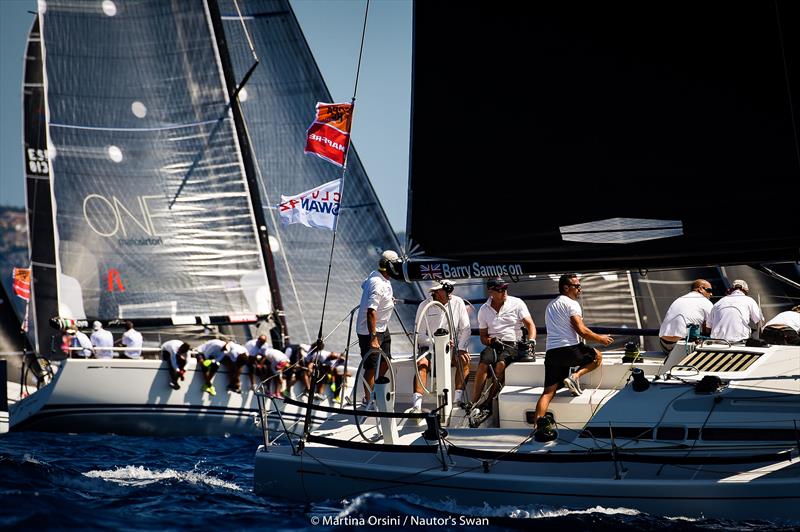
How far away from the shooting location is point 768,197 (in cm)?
811

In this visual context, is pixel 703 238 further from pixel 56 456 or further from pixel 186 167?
pixel 186 167

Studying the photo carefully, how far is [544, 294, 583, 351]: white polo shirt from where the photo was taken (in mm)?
8719

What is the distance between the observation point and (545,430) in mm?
8281

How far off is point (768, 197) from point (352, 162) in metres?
13.8

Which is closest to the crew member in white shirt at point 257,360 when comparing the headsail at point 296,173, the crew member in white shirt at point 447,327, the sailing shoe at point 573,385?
the headsail at point 296,173

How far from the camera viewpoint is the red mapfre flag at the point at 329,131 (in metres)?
13.2

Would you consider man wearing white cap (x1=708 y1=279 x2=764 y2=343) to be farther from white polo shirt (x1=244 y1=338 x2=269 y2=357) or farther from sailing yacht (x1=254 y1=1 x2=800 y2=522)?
white polo shirt (x1=244 y1=338 x2=269 y2=357)

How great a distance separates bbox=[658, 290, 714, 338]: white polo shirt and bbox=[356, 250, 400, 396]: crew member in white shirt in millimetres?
2897

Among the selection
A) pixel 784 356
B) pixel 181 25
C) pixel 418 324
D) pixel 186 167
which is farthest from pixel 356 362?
pixel 784 356

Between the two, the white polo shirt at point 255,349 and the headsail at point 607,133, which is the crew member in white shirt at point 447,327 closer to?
the headsail at point 607,133

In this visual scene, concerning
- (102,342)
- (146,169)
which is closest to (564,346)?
(102,342)

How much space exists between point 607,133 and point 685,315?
2578 millimetres

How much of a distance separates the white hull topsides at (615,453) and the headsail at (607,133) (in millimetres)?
1139

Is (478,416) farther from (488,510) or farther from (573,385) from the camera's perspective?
(488,510)
